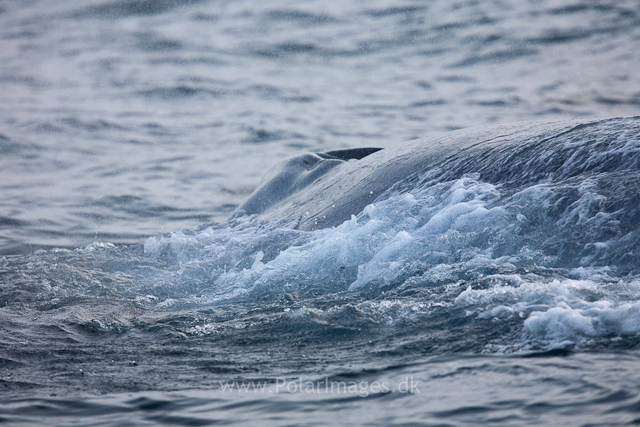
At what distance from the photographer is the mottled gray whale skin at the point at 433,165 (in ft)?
18.5

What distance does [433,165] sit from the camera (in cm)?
638

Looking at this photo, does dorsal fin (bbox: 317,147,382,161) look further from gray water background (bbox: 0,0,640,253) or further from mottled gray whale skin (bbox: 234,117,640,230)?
gray water background (bbox: 0,0,640,253)

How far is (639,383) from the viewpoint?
3.39m

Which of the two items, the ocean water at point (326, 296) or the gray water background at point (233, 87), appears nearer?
the ocean water at point (326, 296)

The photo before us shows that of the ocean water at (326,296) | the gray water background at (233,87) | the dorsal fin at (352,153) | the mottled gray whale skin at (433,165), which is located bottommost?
the ocean water at (326,296)

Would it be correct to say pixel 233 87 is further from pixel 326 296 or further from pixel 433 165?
pixel 326 296

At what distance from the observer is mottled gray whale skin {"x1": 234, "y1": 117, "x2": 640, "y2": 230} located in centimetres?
564

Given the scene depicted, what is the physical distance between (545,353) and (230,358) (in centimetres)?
165

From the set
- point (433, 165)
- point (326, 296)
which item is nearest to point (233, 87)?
point (433, 165)

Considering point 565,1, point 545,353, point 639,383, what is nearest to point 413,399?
point 545,353

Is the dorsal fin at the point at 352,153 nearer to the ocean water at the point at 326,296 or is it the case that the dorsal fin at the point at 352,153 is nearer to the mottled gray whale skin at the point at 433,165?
the mottled gray whale skin at the point at 433,165

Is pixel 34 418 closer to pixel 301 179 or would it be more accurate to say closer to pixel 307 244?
pixel 307 244

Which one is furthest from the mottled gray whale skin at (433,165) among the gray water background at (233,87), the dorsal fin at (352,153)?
the gray water background at (233,87)

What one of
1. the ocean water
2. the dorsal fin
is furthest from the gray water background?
the dorsal fin
